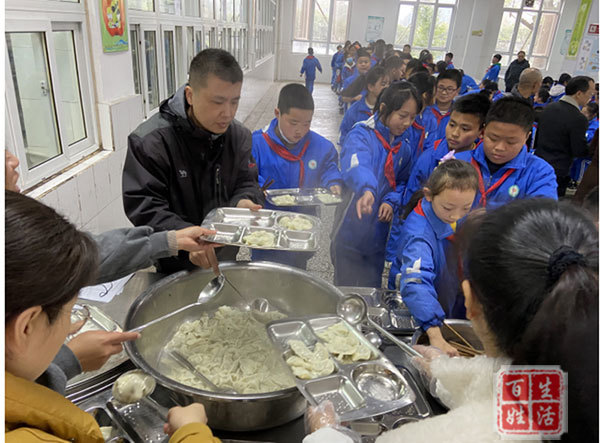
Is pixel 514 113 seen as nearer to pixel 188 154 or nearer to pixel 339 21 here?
pixel 188 154

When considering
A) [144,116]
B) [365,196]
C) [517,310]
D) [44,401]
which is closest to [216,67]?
[365,196]

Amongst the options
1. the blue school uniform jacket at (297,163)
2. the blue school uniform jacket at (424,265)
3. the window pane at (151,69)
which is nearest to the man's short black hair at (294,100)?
the blue school uniform jacket at (297,163)

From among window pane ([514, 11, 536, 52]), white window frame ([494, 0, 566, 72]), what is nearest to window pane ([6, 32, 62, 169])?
white window frame ([494, 0, 566, 72])

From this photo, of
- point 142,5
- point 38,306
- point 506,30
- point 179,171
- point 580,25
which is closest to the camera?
point 38,306

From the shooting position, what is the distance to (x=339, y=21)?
16.4 metres

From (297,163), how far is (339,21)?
16240 mm

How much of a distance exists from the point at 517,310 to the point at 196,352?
118 centimetres

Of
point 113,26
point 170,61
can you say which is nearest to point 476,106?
point 113,26

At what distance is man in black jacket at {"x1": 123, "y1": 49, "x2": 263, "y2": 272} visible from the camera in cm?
173

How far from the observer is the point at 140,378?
1.05 m

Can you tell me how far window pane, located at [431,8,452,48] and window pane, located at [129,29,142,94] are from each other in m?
16.2

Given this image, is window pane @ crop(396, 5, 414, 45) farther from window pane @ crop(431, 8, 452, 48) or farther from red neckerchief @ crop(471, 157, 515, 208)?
red neckerchief @ crop(471, 157, 515, 208)

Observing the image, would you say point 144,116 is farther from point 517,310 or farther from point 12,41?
point 517,310

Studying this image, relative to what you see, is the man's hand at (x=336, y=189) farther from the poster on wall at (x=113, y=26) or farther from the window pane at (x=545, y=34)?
the window pane at (x=545, y=34)
